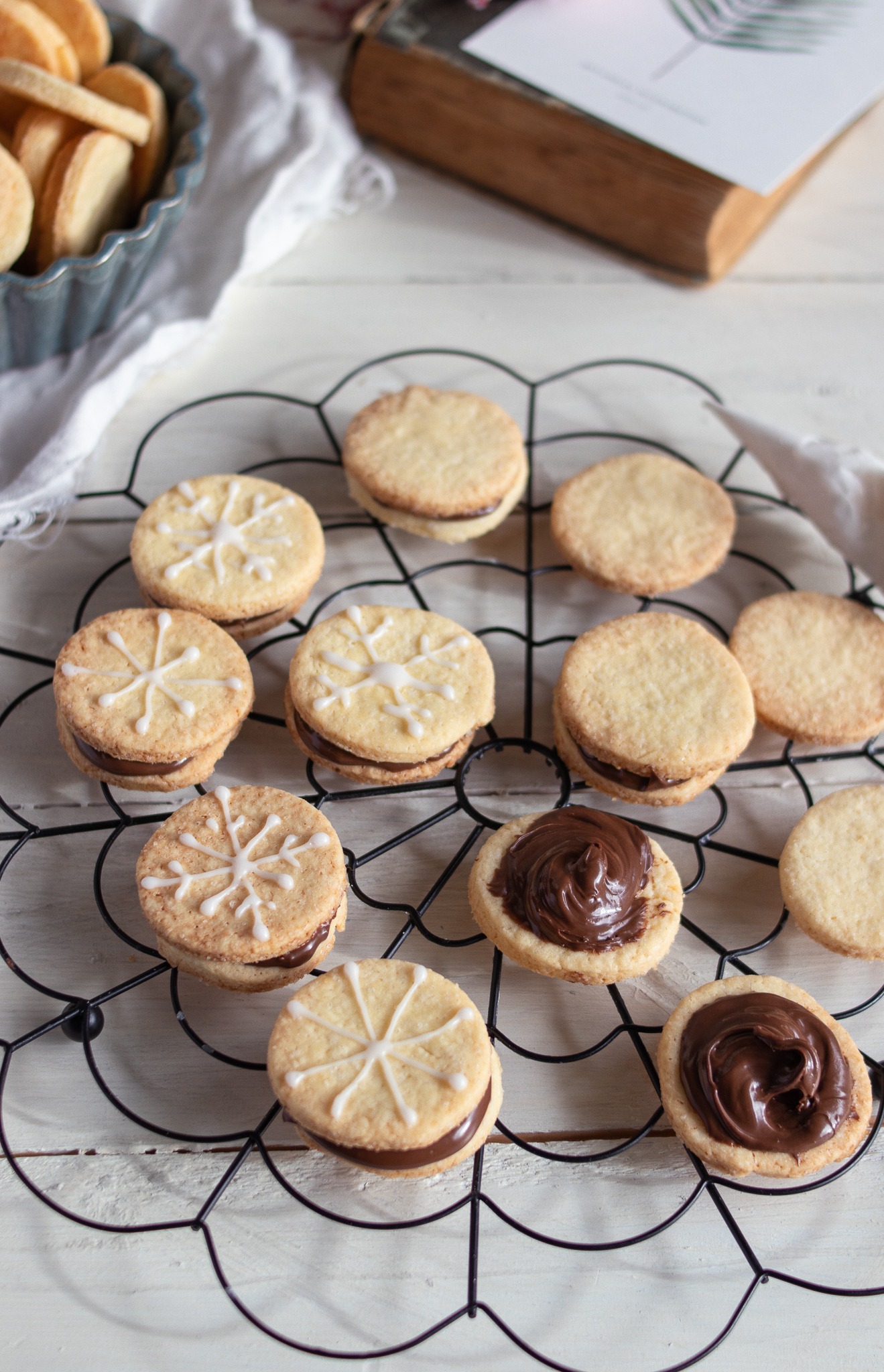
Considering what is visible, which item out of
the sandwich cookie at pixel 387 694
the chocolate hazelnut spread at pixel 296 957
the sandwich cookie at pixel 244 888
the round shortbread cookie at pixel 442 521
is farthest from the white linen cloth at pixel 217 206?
the chocolate hazelnut spread at pixel 296 957

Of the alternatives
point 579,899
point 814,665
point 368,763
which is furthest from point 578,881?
point 814,665

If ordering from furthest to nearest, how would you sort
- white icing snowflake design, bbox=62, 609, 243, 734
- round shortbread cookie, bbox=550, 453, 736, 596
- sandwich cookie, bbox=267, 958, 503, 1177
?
round shortbread cookie, bbox=550, 453, 736, 596
white icing snowflake design, bbox=62, 609, 243, 734
sandwich cookie, bbox=267, 958, 503, 1177

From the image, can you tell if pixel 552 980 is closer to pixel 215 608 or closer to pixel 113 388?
pixel 215 608

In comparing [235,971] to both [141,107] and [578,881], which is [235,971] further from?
[141,107]

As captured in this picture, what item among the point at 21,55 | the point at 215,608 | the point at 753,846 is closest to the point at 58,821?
the point at 215,608

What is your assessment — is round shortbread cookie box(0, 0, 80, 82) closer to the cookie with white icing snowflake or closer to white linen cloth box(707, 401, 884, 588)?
the cookie with white icing snowflake

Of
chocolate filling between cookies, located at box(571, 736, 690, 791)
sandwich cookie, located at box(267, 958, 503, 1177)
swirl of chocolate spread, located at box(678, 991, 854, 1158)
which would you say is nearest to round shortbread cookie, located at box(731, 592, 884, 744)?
chocolate filling between cookies, located at box(571, 736, 690, 791)

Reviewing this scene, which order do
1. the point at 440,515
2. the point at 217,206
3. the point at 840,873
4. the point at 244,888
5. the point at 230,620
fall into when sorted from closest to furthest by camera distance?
1. the point at 244,888
2. the point at 840,873
3. the point at 230,620
4. the point at 440,515
5. the point at 217,206
